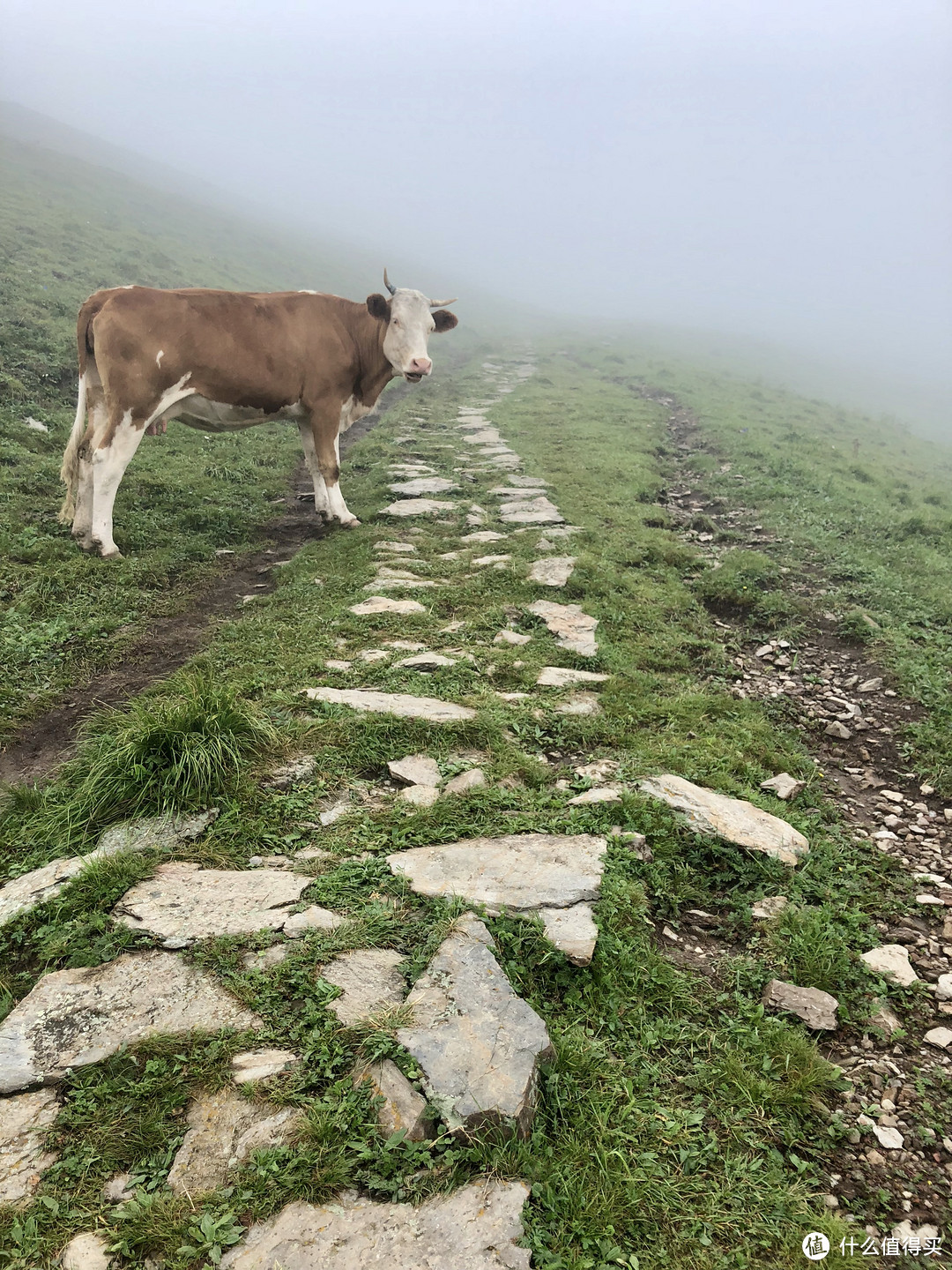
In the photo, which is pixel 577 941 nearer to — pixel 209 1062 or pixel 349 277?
pixel 209 1062

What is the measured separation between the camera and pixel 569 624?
6.92 metres

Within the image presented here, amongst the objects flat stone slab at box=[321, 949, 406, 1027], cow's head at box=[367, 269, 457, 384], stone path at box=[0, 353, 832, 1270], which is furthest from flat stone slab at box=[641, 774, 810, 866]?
cow's head at box=[367, 269, 457, 384]

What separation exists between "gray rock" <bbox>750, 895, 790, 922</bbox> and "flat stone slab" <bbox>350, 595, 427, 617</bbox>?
397 cm

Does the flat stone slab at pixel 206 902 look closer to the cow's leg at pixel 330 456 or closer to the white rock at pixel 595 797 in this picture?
the white rock at pixel 595 797

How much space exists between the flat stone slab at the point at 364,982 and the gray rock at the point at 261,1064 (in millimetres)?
229

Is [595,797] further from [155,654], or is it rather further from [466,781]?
[155,654]

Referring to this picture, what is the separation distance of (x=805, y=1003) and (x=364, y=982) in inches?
80.2

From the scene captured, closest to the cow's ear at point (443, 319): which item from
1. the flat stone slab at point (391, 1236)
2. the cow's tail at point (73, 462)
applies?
the cow's tail at point (73, 462)

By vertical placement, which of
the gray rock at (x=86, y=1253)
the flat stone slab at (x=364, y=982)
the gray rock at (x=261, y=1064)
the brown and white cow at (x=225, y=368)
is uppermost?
the brown and white cow at (x=225, y=368)

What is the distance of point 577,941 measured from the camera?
322 cm

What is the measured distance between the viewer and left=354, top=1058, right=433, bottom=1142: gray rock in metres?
2.41

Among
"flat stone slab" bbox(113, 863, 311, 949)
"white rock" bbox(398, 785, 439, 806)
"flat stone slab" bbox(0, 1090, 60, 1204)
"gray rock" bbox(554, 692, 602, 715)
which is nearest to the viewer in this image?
"flat stone slab" bbox(0, 1090, 60, 1204)

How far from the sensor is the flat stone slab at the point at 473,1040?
8.14 feet

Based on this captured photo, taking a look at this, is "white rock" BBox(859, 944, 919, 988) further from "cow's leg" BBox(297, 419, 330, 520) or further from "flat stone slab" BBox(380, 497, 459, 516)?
"cow's leg" BBox(297, 419, 330, 520)
